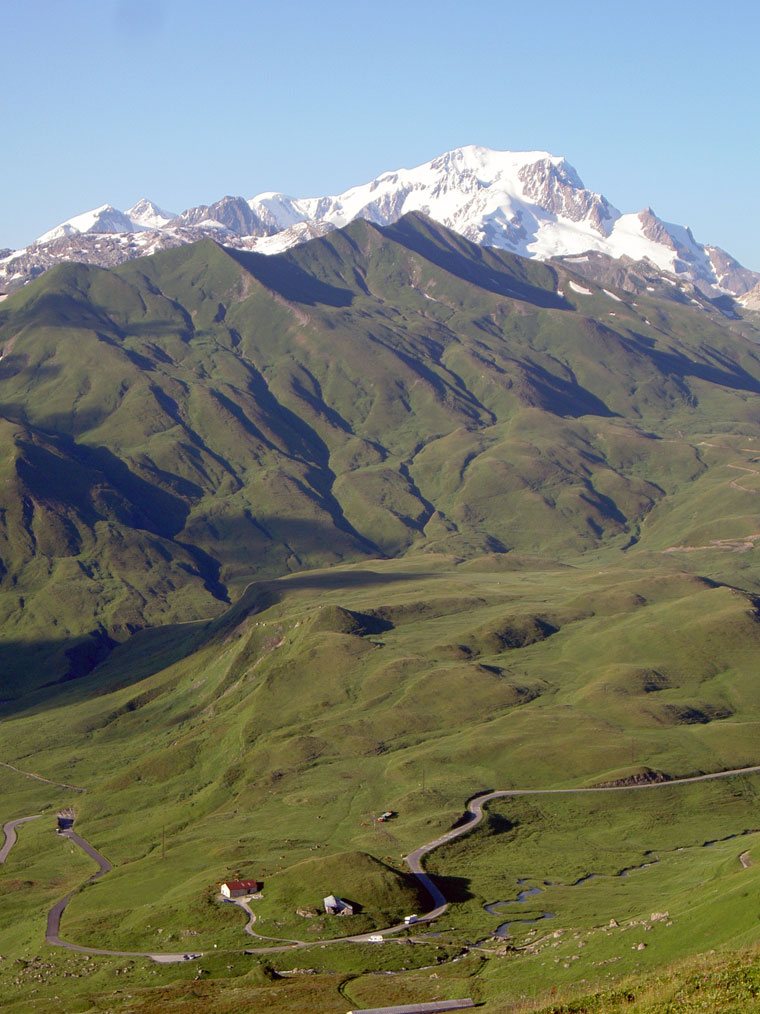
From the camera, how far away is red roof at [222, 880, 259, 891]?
183750 mm

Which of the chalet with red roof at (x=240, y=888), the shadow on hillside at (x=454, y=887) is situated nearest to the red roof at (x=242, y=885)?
the chalet with red roof at (x=240, y=888)

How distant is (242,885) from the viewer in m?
184

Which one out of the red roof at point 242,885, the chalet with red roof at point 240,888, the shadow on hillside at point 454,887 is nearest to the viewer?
the shadow on hillside at point 454,887

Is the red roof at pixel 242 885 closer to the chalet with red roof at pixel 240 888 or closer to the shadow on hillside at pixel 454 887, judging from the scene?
the chalet with red roof at pixel 240 888

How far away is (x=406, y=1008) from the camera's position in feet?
406

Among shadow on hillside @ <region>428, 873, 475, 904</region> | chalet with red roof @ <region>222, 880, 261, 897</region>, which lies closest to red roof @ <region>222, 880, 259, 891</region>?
chalet with red roof @ <region>222, 880, 261, 897</region>

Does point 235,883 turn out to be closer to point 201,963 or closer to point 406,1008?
point 201,963

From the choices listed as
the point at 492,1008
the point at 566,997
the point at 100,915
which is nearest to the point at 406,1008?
the point at 492,1008

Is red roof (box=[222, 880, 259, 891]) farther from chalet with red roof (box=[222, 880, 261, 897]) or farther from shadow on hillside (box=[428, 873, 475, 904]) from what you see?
shadow on hillside (box=[428, 873, 475, 904])

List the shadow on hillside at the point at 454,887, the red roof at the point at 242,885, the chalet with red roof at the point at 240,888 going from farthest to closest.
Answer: the red roof at the point at 242,885
the chalet with red roof at the point at 240,888
the shadow on hillside at the point at 454,887

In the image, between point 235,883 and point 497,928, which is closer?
point 497,928

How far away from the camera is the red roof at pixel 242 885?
184 meters

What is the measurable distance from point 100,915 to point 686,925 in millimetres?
103655

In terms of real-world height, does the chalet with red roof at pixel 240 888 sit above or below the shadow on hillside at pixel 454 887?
above
